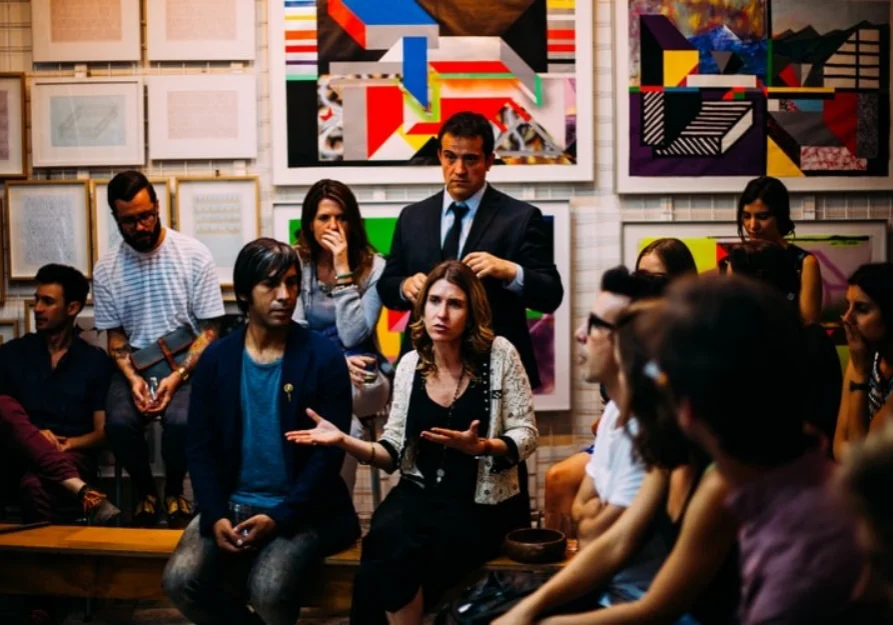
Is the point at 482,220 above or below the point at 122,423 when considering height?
above

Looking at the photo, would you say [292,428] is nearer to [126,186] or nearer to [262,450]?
[262,450]

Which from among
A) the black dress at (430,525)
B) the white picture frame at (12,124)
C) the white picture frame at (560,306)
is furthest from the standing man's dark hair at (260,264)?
the white picture frame at (12,124)

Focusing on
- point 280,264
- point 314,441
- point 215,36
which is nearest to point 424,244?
point 280,264

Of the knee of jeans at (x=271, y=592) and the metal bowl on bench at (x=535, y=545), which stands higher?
the metal bowl on bench at (x=535, y=545)

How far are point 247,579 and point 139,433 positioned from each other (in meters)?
1.20

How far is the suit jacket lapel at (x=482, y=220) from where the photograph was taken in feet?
11.8

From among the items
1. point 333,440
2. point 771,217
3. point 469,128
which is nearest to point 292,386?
point 333,440

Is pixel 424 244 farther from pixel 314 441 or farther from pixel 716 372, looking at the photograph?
pixel 716 372

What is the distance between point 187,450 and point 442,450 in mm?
763

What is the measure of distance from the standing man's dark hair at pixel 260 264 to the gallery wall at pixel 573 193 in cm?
154

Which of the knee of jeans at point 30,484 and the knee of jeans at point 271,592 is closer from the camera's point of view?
the knee of jeans at point 271,592

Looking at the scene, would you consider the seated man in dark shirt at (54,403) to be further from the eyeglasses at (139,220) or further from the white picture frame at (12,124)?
the white picture frame at (12,124)

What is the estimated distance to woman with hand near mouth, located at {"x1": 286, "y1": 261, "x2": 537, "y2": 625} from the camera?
2.88 m

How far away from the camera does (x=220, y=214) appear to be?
4.74m
